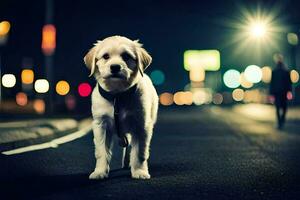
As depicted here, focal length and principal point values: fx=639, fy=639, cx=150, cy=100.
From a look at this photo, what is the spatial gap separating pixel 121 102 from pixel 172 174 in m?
1.37

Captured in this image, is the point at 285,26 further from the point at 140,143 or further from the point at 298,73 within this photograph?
the point at 140,143

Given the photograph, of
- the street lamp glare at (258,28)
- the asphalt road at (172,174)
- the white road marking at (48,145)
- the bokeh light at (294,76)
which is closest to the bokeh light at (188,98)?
the bokeh light at (294,76)

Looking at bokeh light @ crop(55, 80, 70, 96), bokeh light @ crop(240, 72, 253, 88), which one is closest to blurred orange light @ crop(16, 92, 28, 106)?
bokeh light @ crop(55, 80, 70, 96)

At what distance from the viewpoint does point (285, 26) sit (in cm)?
4331

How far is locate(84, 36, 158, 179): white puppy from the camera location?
24.3ft

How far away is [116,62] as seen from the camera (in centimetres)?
714

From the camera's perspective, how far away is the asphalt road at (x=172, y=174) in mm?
6816

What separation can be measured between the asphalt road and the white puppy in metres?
0.37

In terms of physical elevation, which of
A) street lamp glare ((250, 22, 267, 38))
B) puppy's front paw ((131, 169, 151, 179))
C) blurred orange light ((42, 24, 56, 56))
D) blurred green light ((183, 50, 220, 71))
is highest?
street lamp glare ((250, 22, 267, 38))

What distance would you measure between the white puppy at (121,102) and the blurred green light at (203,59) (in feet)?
269

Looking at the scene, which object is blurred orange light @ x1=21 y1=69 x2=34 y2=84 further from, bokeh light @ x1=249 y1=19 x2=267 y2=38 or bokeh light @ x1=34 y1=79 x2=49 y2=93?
bokeh light @ x1=249 y1=19 x2=267 y2=38

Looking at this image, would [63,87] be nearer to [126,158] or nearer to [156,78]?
[126,158]

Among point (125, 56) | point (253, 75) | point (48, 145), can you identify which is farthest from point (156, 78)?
point (125, 56)

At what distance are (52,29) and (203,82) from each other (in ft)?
207
